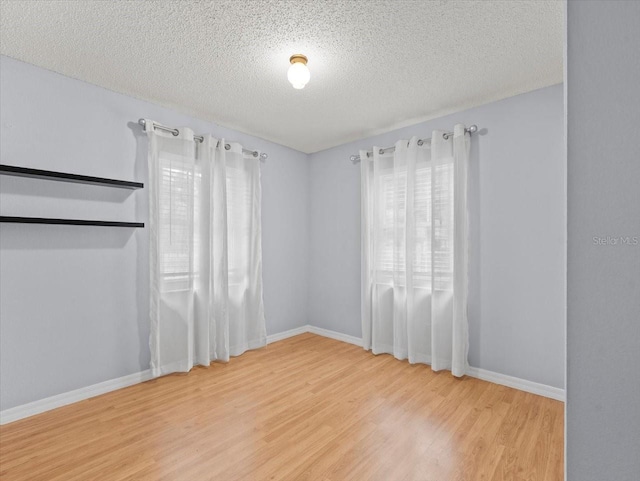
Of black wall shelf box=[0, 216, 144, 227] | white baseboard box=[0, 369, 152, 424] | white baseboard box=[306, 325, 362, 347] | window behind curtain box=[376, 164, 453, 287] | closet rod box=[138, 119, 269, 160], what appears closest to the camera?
black wall shelf box=[0, 216, 144, 227]

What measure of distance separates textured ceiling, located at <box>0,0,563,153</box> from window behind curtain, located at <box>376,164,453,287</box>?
738 mm

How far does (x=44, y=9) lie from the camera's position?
181 cm

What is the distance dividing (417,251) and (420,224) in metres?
0.29

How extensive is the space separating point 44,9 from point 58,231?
150 centimetres

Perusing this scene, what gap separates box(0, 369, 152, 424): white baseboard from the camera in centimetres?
222

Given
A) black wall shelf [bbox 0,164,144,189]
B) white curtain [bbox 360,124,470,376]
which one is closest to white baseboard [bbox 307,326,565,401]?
white curtain [bbox 360,124,470,376]

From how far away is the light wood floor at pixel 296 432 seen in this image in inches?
68.9

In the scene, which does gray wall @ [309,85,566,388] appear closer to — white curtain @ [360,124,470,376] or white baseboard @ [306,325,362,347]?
white curtain @ [360,124,470,376]

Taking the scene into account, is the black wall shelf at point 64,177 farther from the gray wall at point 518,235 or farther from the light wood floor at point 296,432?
the gray wall at point 518,235

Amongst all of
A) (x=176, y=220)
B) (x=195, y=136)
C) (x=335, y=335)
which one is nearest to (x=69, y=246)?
(x=176, y=220)

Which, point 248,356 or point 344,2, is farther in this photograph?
point 248,356

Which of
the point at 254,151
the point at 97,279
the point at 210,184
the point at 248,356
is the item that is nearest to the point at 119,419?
the point at 97,279

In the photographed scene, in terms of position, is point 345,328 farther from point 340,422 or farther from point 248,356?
point 340,422

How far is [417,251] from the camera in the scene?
3.30 metres
